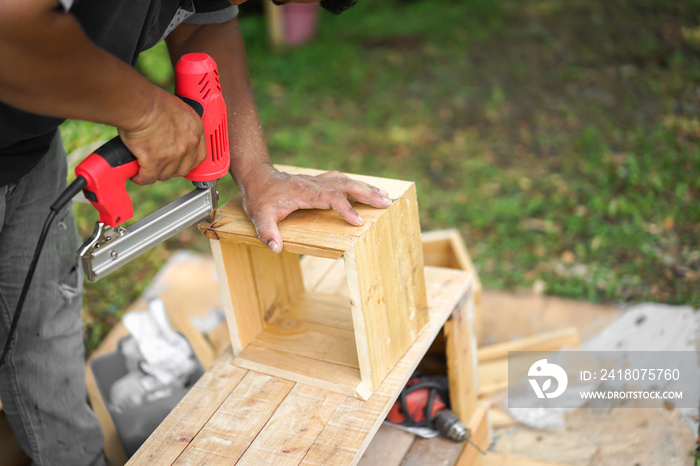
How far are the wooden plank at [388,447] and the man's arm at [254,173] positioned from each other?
836mm

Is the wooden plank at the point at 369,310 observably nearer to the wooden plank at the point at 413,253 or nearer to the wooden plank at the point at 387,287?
the wooden plank at the point at 387,287

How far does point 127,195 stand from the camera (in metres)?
1.29

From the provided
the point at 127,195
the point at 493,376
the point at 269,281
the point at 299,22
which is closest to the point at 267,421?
the point at 269,281

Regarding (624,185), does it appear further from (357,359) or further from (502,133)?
(357,359)

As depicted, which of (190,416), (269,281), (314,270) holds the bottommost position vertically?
(314,270)

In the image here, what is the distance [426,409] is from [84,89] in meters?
1.45

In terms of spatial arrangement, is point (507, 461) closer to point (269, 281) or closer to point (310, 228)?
point (269, 281)

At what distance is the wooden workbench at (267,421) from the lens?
4.69ft

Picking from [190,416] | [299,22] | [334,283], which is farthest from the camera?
[299,22]

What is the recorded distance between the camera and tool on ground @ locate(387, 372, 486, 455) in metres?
1.90

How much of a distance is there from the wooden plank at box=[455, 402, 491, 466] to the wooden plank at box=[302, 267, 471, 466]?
0.42m

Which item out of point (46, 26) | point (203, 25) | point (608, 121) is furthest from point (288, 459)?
point (608, 121)

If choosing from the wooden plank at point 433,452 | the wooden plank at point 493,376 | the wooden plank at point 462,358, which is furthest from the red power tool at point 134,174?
the wooden plank at point 493,376

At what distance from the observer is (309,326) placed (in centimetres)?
187
